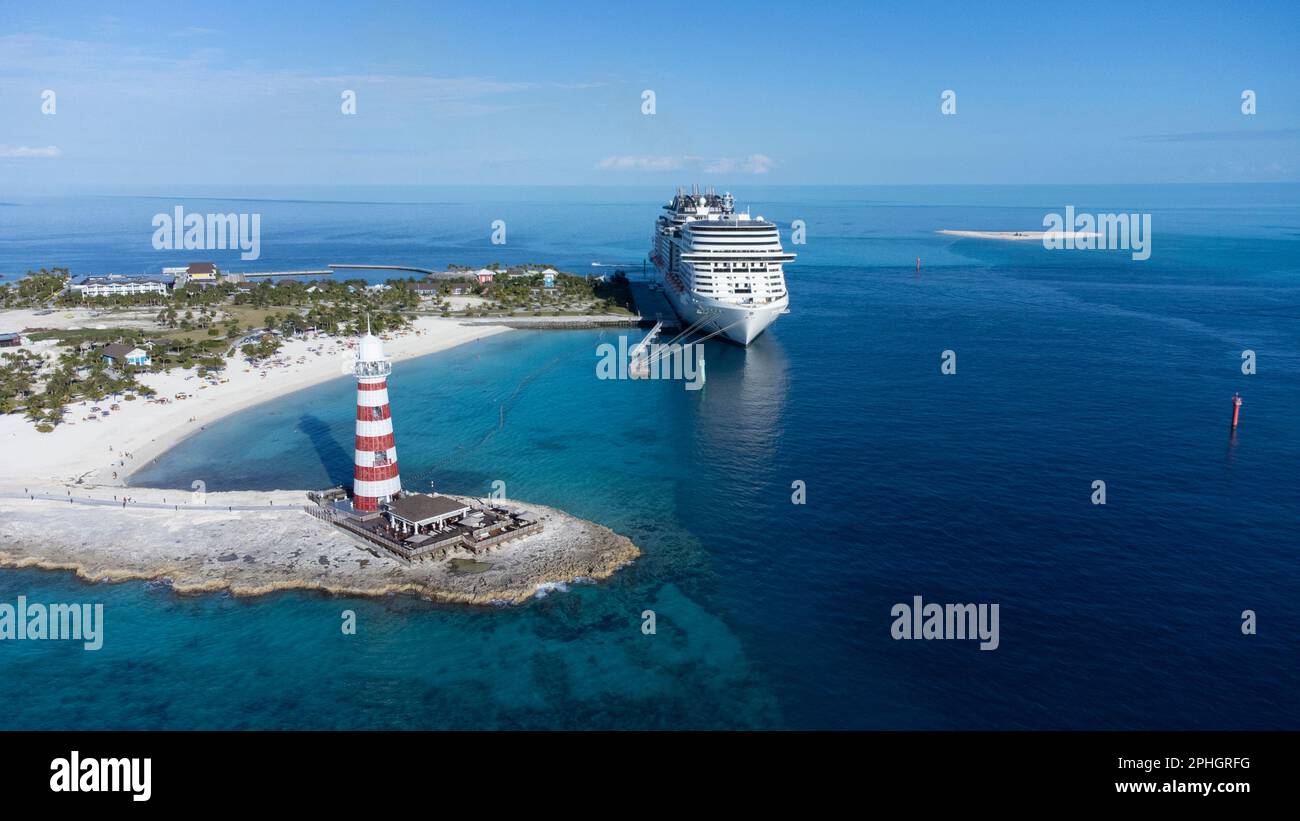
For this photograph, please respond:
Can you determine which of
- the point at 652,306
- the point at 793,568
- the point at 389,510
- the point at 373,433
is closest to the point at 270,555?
the point at 389,510

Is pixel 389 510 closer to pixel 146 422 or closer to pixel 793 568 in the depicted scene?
pixel 793 568

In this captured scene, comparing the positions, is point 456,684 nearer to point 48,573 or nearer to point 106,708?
point 106,708


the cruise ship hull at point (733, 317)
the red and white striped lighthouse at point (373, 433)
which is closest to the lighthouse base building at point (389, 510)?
the red and white striped lighthouse at point (373, 433)

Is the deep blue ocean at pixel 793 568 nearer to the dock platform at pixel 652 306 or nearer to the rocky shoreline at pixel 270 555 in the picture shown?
the rocky shoreline at pixel 270 555

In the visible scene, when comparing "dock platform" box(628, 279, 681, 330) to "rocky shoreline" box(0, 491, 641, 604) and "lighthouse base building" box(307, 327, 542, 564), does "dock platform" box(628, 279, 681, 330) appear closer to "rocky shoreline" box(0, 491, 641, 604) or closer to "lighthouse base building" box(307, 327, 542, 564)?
"lighthouse base building" box(307, 327, 542, 564)

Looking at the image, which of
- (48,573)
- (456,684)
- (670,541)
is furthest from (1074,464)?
(48,573)
